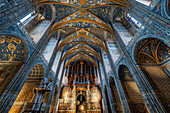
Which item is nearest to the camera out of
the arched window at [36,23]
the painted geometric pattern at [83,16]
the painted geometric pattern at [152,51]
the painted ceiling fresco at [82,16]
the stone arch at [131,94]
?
the painted geometric pattern at [152,51]

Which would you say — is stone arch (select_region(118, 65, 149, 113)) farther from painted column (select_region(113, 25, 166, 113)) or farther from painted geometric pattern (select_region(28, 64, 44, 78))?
painted geometric pattern (select_region(28, 64, 44, 78))

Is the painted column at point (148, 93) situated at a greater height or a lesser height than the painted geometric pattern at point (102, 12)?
lesser

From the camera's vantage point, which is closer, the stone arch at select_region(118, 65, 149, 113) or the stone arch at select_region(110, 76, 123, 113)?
the stone arch at select_region(118, 65, 149, 113)

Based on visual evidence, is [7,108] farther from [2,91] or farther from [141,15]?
[141,15]

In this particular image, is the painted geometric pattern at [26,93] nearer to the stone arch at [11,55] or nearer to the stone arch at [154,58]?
the stone arch at [11,55]

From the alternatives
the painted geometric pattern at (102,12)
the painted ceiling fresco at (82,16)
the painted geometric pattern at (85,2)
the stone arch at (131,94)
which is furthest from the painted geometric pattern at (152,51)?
the painted geometric pattern at (85,2)

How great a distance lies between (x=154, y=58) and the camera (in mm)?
6098

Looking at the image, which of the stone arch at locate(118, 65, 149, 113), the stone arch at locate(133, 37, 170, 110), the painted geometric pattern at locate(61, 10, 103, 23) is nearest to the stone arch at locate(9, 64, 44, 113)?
the painted geometric pattern at locate(61, 10, 103, 23)

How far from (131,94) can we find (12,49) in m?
10.1

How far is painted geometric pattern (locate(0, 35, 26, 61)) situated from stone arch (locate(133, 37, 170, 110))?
8.32 meters

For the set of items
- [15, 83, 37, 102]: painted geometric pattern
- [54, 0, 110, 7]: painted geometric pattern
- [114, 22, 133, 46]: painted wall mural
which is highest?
[54, 0, 110, 7]: painted geometric pattern

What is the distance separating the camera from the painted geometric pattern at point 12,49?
17.5 feet

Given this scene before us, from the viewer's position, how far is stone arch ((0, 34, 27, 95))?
528 cm

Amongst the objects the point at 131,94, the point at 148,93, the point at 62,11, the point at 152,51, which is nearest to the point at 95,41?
the point at 62,11
